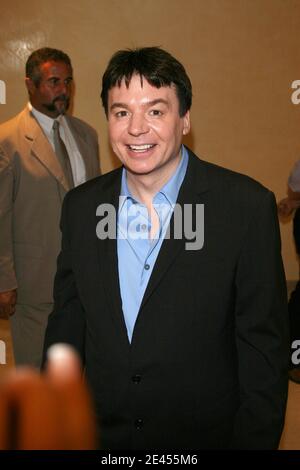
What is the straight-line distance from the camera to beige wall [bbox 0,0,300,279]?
4953 mm

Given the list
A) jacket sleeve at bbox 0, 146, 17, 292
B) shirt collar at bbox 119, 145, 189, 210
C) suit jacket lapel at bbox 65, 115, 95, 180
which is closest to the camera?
shirt collar at bbox 119, 145, 189, 210

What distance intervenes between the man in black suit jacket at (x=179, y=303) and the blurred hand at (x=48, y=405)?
1.10 m

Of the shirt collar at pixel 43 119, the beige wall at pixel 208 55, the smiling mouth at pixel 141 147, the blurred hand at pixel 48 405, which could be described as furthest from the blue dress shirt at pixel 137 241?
the beige wall at pixel 208 55

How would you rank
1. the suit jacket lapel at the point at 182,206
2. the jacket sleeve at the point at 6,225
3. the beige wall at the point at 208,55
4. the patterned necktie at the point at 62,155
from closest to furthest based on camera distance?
the suit jacket lapel at the point at 182,206
the jacket sleeve at the point at 6,225
the patterned necktie at the point at 62,155
the beige wall at the point at 208,55

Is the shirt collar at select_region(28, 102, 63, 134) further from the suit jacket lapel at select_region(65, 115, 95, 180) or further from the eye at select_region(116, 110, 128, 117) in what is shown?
the eye at select_region(116, 110, 128, 117)

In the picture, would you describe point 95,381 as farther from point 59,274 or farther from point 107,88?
point 107,88

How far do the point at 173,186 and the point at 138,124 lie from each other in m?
0.19

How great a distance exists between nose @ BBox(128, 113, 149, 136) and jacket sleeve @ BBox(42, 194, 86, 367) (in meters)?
0.32

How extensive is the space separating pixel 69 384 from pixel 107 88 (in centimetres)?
127

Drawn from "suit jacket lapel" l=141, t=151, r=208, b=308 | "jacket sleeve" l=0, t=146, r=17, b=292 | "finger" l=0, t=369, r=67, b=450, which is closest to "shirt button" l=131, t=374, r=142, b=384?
"suit jacket lapel" l=141, t=151, r=208, b=308

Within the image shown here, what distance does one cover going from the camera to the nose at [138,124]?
1.35 meters

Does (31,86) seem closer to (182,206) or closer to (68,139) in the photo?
(68,139)

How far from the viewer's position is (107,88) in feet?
4.70

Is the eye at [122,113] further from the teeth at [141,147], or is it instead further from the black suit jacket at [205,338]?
the black suit jacket at [205,338]
